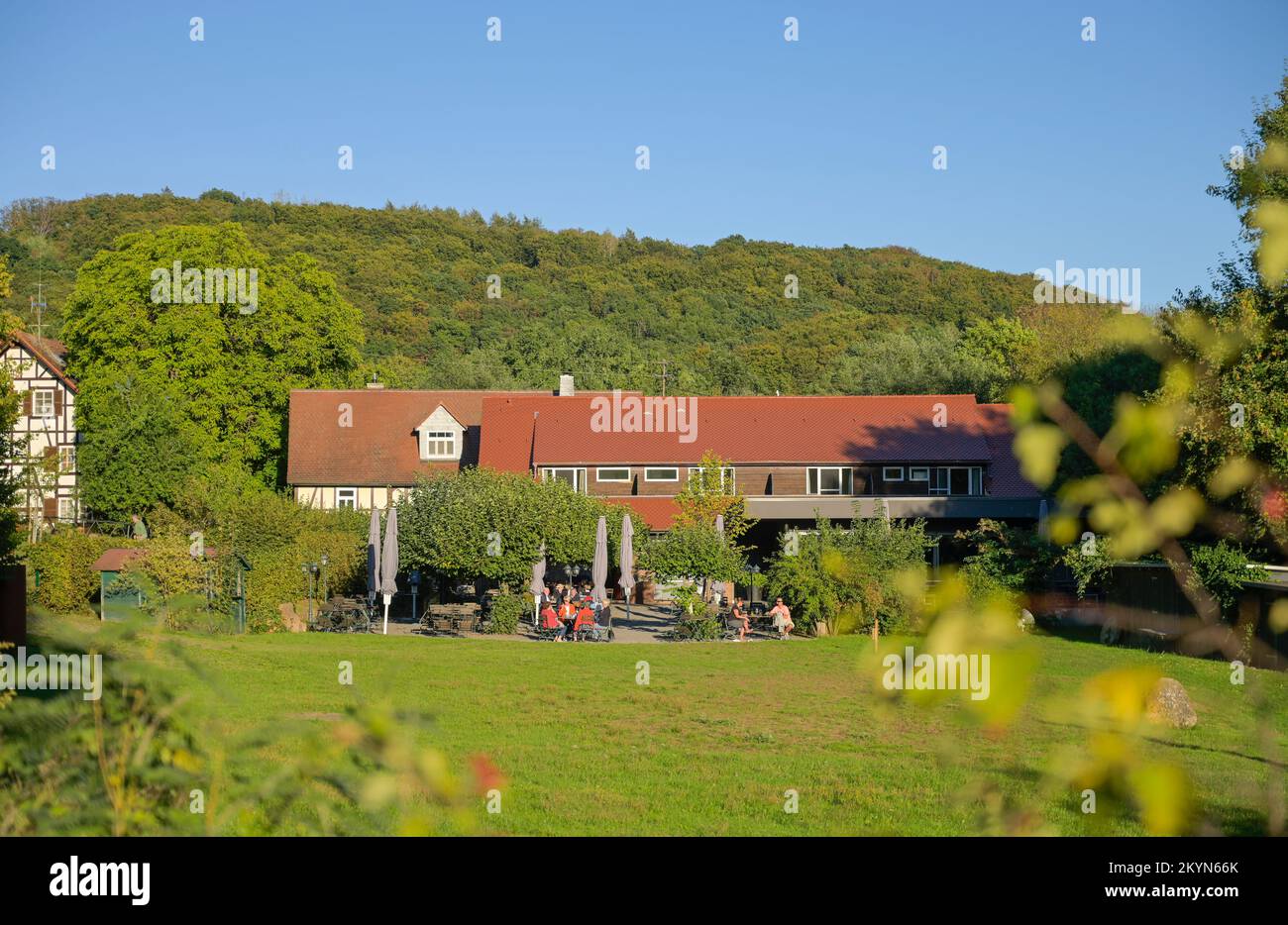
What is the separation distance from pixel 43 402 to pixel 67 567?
20.1 m

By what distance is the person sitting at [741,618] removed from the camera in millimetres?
31180

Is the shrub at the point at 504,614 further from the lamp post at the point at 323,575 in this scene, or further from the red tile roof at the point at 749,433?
the red tile roof at the point at 749,433

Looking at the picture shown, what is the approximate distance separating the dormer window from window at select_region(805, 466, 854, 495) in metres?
15.5

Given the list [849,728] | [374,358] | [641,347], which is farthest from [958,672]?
[641,347]

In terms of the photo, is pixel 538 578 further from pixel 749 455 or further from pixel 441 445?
pixel 441 445

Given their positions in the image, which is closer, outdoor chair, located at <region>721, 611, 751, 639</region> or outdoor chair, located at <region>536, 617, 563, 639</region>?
outdoor chair, located at <region>536, 617, 563, 639</region>

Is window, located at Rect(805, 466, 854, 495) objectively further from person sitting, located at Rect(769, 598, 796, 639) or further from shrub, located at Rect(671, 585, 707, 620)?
person sitting, located at Rect(769, 598, 796, 639)

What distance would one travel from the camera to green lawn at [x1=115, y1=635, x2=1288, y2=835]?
28.0 feet

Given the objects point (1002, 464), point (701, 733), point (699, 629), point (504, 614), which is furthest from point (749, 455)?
point (701, 733)

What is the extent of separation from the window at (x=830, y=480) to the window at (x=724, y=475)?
3.51m

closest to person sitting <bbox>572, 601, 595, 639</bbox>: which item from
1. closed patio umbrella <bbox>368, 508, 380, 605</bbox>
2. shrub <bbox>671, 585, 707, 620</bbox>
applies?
shrub <bbox>671, 585, 707, 620</bbox>

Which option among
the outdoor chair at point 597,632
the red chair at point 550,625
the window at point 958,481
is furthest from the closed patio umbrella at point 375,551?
the window at point 958,481

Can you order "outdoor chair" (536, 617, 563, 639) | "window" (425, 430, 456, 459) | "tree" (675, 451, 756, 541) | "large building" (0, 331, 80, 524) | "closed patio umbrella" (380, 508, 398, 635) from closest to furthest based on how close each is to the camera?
"closed patio umbrella" (380, 508, 398, 635) → "outdoor chair" (536, 617, 563, 639) → "tree" (675, 451, 756, 541) → "large building" (0, 331, 80, 524) → "window" (425, 430, 456, 459)
